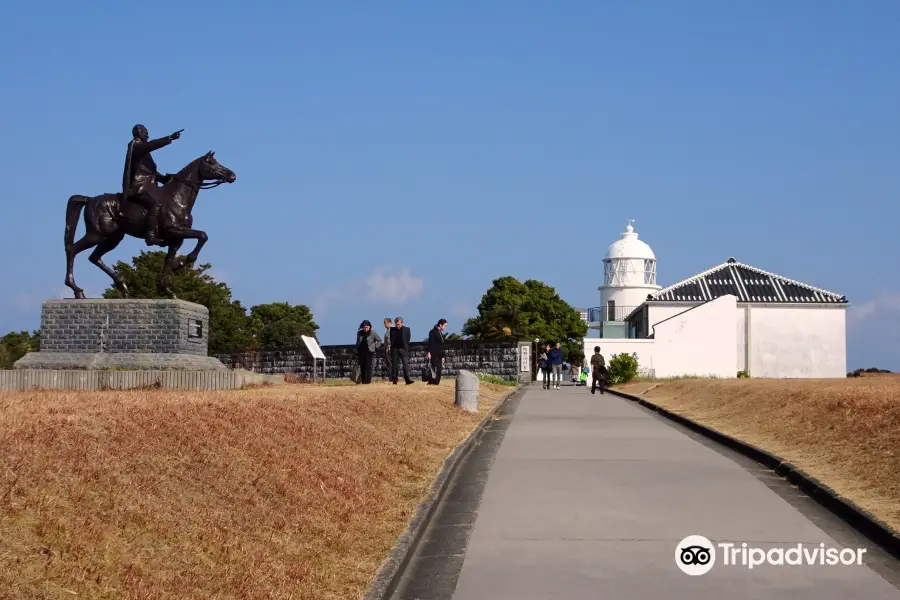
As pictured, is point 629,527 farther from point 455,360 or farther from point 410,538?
point 455,360

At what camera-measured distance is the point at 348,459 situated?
13.3 metres

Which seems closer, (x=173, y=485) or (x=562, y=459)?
(x=173, y=485)

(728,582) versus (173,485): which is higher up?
(173,485)

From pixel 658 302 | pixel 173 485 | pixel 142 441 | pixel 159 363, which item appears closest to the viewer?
pixel 173 485

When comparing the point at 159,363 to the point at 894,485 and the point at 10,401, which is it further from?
the point at 894,485

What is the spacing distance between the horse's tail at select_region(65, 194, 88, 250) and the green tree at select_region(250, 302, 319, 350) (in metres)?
66.6

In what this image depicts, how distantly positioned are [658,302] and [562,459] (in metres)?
53.4

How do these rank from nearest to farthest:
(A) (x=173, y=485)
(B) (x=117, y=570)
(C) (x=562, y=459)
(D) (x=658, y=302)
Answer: (B) (x=117, y=570) → (A) (x=173, y=485) → (C) (x=562, y=459) → (D) (x=658, y=302)

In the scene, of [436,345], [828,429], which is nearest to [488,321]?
[436,345]

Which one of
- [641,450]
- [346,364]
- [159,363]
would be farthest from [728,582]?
[346,364]

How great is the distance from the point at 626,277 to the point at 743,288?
31120mm

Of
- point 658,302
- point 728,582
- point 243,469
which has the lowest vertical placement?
point 728,582

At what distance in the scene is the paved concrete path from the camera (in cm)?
852

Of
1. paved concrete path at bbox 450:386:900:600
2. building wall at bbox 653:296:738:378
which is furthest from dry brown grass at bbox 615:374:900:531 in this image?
building wall at bbox 653:296:738:378
